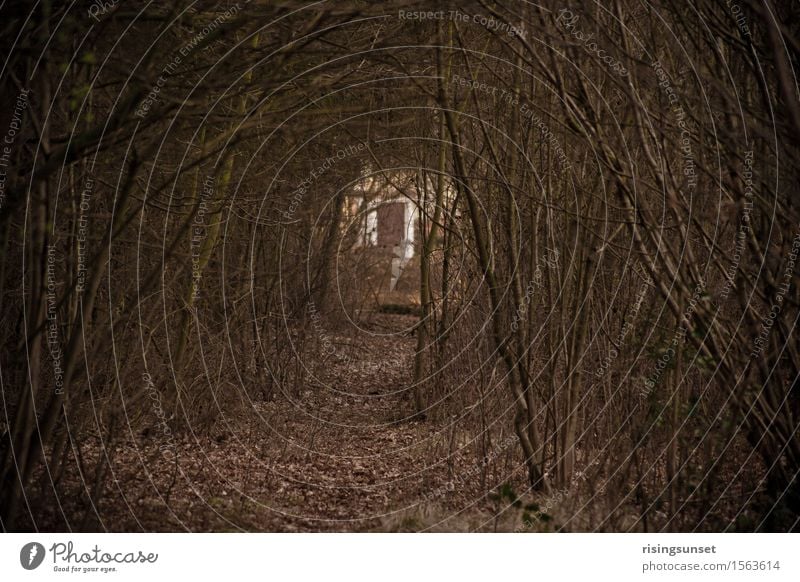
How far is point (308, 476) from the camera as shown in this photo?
7957 millimetres

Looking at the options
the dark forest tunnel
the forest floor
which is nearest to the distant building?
the dark forest tunnel

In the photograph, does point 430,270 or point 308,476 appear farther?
point 430,270

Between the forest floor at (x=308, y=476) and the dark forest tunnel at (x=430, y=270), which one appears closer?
the dark forest tunnel at (x=430, y=270)
